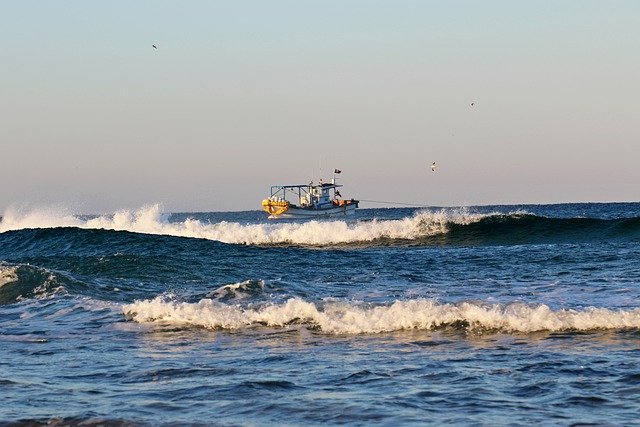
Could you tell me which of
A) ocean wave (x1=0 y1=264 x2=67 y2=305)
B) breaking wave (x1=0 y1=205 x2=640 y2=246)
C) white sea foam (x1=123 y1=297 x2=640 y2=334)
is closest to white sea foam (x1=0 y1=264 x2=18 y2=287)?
ocean wave (x1=0 y1=264 x2=67 y2=305)

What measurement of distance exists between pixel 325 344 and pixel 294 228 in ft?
113

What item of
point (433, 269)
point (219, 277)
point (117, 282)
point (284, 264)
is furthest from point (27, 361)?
point (284, 264)

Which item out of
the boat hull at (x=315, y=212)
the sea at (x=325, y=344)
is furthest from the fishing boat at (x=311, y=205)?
the sea at (x=325, y=344)

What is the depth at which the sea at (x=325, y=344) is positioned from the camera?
7.81m

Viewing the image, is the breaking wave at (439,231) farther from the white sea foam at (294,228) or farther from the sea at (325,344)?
the sea at (325,344)

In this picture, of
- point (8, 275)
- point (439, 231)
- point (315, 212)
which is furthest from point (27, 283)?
point (315, 212)

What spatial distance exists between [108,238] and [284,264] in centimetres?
1020

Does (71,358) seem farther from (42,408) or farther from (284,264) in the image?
(284,264)

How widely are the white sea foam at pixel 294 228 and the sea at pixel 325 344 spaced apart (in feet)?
58.0

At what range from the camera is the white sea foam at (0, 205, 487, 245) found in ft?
138

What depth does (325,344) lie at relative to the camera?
11.3 m

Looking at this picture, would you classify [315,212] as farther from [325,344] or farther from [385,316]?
[325,344]

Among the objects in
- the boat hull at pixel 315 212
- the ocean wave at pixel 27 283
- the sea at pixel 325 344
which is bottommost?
the sea at pixel 325 344

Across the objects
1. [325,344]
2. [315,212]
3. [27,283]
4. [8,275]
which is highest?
[315,212]
